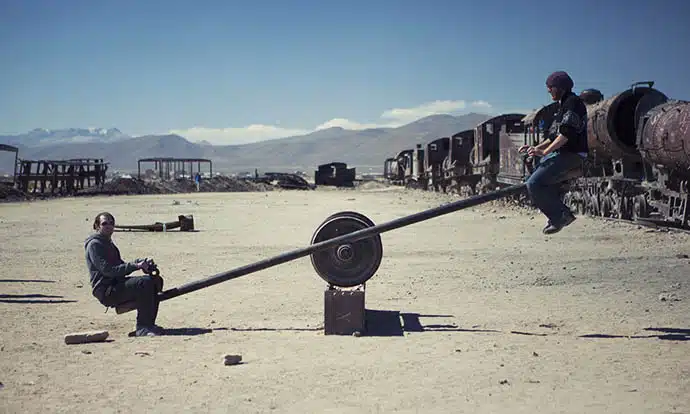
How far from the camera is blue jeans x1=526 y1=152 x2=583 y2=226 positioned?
7.04m

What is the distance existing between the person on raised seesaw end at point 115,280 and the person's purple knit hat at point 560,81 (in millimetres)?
4226

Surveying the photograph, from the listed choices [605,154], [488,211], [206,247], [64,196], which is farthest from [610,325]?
[64,196]

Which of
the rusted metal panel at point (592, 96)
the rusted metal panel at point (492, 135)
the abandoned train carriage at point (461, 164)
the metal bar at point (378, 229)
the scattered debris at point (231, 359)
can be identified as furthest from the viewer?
the abandoned train carriage at point (461, 164)

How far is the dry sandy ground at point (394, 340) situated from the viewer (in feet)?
17.0

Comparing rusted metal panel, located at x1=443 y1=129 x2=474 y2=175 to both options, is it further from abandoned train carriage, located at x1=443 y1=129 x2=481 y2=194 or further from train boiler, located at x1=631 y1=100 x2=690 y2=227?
train boiler, located at x1=631 y1=100 x2=690 y2=227

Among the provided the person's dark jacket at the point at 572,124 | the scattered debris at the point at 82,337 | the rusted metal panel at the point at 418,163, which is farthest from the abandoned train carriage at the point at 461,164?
the scattered debris at the point at 82,337

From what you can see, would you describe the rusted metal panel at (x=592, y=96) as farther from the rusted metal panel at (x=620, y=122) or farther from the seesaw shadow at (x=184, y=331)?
the seesaw shadow at (x=184, y=331)

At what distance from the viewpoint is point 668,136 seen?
15398mm

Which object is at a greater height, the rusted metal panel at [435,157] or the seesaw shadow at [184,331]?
the rusted metal panel at [435,157]

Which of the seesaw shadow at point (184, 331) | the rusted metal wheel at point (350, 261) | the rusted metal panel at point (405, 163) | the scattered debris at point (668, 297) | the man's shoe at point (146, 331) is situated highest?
the rusted metal panel at point (405, 163)

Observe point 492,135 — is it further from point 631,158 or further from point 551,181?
point 551,181

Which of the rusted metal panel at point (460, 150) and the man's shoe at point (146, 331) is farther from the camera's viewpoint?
the rusted metal panel at point (460, 150)

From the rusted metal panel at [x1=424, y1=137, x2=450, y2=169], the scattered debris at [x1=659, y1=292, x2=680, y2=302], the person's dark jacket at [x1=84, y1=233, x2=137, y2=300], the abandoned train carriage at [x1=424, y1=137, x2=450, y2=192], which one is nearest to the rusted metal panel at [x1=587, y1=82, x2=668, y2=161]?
the scattered debris at [x1=659, y1=292, x2=680, y2=302]

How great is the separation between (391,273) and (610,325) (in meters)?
4.58
